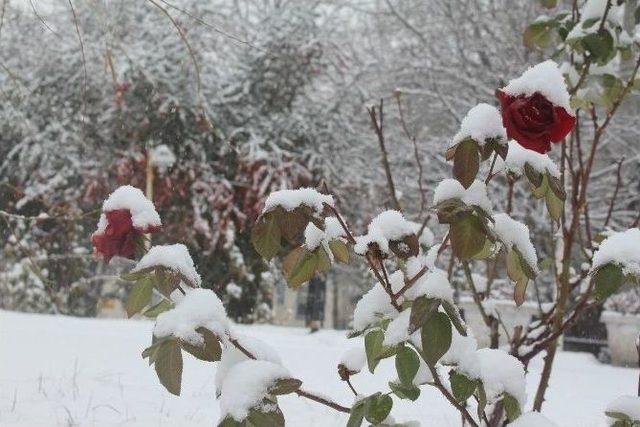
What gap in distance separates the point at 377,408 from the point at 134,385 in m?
2.29

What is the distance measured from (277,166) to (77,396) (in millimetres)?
5543

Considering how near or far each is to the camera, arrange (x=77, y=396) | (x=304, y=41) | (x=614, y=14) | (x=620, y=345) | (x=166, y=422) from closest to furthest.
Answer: (x=614, y=14)
(x=166, y=422)
(x=77, y=396)
(x=620, y=345)
(x=304, y=41)

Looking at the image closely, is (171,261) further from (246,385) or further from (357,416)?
(357,416)

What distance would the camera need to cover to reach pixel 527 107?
85 cm

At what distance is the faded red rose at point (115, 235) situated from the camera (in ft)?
3.21

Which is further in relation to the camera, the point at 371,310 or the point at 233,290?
the point at 233,290

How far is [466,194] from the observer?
902mm

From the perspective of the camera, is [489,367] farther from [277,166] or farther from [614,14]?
[277,166]

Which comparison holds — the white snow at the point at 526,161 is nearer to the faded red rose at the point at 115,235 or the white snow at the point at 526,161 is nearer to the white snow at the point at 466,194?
the white snow at the point at 466,194

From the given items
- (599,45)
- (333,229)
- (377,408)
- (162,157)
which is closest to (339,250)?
(333,229)

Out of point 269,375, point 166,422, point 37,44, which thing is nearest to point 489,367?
point 269,375

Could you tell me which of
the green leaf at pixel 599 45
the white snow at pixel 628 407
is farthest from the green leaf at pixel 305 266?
the green leaf at pixel 599 45

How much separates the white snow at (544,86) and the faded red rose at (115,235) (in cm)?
55

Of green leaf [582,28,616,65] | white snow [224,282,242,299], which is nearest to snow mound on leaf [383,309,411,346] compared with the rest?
green leaf [582,28,616,65]
